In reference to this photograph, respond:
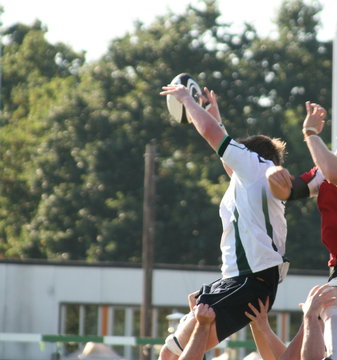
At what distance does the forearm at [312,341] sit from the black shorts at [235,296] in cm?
43

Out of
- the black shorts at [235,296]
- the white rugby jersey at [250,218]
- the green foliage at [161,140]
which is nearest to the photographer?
the white rugby jersey at [250,218]

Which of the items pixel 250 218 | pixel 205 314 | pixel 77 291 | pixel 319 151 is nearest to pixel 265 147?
pixel 250 218

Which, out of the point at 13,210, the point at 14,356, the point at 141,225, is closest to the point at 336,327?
the point at 14,356

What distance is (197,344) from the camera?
236 inches

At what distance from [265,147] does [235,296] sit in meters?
0.84

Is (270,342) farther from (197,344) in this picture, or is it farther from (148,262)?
(148,262)

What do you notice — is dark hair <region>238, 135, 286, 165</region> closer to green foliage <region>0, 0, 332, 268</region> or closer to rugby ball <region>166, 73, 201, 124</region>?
rugby ball <region>166, 73, 201, 124</region>

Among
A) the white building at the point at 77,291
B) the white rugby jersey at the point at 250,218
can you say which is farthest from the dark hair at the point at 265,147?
the white building at the point at 77,291

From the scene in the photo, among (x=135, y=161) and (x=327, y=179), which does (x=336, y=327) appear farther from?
(x=135, y=161)

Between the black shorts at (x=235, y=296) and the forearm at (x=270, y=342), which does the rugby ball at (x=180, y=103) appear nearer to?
the black shorts at (x=235, y=296)

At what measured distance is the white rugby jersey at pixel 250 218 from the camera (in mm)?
6027

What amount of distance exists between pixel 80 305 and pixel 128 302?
5.33 ft

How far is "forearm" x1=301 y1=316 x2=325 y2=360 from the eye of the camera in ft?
18.8

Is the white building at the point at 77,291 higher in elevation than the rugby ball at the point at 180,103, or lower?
lower
